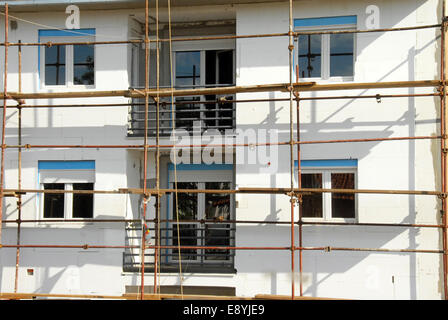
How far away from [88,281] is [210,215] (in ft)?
8.97

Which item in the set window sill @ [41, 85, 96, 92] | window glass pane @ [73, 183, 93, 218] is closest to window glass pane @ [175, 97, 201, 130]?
window sill @ [41, 85, 96, 92]

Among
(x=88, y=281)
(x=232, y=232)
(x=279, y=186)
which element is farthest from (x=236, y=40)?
(x=88, y=281)

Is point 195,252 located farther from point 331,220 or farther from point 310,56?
point 310,56

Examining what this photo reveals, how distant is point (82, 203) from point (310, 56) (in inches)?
212

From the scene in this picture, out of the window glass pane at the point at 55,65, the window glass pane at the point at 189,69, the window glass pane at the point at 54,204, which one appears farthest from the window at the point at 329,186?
the window glass pane at the point at 55,65

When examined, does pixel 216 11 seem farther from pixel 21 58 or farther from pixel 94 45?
pixel 21 58

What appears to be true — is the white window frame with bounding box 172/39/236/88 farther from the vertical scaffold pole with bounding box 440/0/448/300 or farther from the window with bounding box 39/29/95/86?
the vertical scaffold pole with bounding box 440/0/448/300

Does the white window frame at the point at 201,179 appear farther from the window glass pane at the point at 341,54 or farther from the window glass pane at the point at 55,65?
the window glass pane at the point at 55,65

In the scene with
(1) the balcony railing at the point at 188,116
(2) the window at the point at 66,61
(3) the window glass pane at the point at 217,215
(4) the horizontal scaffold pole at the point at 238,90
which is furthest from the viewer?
(2) the window at the point at 66,61

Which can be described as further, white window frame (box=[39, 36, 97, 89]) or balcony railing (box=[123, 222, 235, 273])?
white window frame (box=[39, 36, 97, 89])

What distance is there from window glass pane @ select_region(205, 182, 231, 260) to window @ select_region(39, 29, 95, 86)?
132 inches

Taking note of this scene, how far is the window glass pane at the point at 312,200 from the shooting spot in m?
11.8

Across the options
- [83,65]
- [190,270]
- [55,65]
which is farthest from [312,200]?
[55,65]

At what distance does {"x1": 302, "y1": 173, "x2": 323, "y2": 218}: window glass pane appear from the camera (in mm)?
11828
